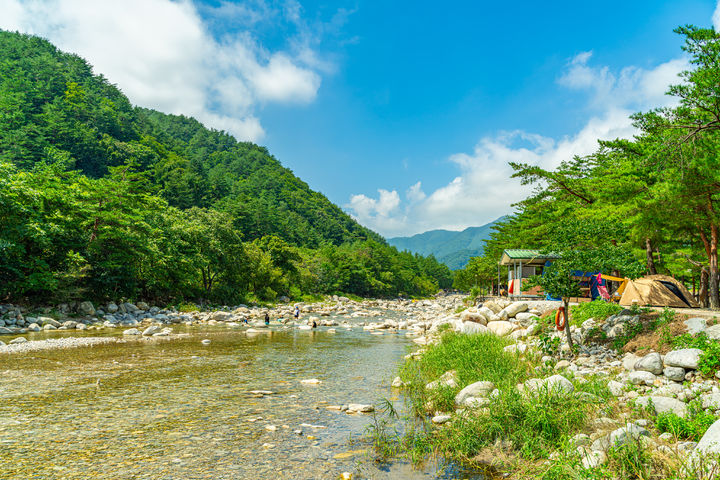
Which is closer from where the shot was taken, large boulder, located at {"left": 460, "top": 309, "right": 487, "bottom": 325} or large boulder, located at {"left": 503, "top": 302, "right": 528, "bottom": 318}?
large boulder, located at {"left": 503, "top": 302, "right": 528, "bottom": 318}

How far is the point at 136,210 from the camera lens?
2706cm

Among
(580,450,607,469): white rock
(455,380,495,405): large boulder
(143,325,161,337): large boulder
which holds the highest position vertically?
(580,450,607,469): white rock

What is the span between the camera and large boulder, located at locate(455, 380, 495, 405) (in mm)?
7647

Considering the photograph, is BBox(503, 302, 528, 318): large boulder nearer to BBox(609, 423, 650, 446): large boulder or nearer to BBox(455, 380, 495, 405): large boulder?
BBox(455, 380, 495, 405): large boulder

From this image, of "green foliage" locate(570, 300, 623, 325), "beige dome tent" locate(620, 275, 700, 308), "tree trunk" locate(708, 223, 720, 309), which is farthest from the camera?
"beige dome tent" locate(620, 275, 700, 308)

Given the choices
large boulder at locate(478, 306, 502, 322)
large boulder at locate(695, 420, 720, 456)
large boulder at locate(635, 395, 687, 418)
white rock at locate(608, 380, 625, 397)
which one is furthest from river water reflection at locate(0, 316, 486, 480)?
large boulder at locate(478, 306, 502, 322)

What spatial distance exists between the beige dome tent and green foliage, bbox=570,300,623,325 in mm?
3124

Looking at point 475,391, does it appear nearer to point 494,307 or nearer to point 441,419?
point 441,419

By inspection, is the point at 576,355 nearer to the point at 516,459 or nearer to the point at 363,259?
→ the point at 516,459

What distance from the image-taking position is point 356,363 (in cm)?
1346

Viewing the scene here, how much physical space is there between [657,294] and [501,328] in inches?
238

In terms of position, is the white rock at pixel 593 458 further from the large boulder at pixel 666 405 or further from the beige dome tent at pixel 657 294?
the beige dome tent at pixel 657 294

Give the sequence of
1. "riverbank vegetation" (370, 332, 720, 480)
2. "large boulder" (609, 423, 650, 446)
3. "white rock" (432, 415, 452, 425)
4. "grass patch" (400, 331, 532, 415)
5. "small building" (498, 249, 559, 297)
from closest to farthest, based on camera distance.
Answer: "riverbank vegetation" (370, 332, 720, 480) → "large boulder" (609, 423, 650, 446) → "white rock" (432, 415, 452, 425) → "grass patch" (400, 331, 532, 415) → "small building" (498, 249, 559, 297)

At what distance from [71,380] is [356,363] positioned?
26.9 feet
